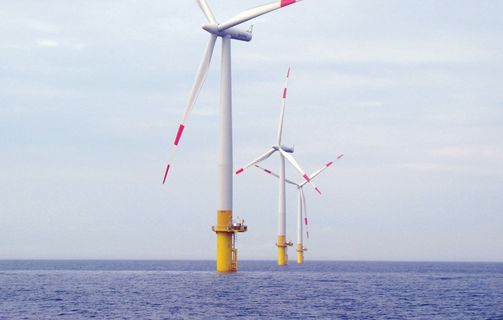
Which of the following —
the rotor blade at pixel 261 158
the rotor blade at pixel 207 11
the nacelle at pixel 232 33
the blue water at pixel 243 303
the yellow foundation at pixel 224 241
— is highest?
the rotor blade at pixel 207 11

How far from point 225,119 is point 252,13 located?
54.9ft

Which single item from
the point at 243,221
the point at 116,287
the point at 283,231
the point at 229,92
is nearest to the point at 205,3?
the point at 229,92

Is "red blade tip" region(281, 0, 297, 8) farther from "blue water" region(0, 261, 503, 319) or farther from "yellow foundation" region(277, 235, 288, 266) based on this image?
"yellow foundation" region(277, 235, 288, 266)

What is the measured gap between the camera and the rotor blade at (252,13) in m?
98.4

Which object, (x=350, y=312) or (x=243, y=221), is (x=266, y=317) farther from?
(x=243, y=221)

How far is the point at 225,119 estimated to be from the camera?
4218 inches

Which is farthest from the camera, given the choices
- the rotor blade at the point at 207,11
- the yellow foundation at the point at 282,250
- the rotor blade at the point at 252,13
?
the yellow foundation at the point at 282,250

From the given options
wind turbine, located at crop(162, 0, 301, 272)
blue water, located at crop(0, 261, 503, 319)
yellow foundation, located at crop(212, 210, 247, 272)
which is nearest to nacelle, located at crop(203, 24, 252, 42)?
wind turbine, located at crop(162, 0, 301, 272)

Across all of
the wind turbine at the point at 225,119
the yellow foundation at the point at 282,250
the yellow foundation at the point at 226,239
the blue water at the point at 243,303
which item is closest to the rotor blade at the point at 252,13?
the wind turbine at the point at 225,119

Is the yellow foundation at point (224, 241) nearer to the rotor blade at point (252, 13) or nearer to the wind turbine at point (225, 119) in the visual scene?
the wind turbine at point (225, 119)

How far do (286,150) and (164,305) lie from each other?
319 ft

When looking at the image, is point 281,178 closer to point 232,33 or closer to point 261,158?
point 261,158

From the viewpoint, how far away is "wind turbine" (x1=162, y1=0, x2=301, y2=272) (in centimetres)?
10556

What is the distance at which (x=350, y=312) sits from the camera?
244 ft
